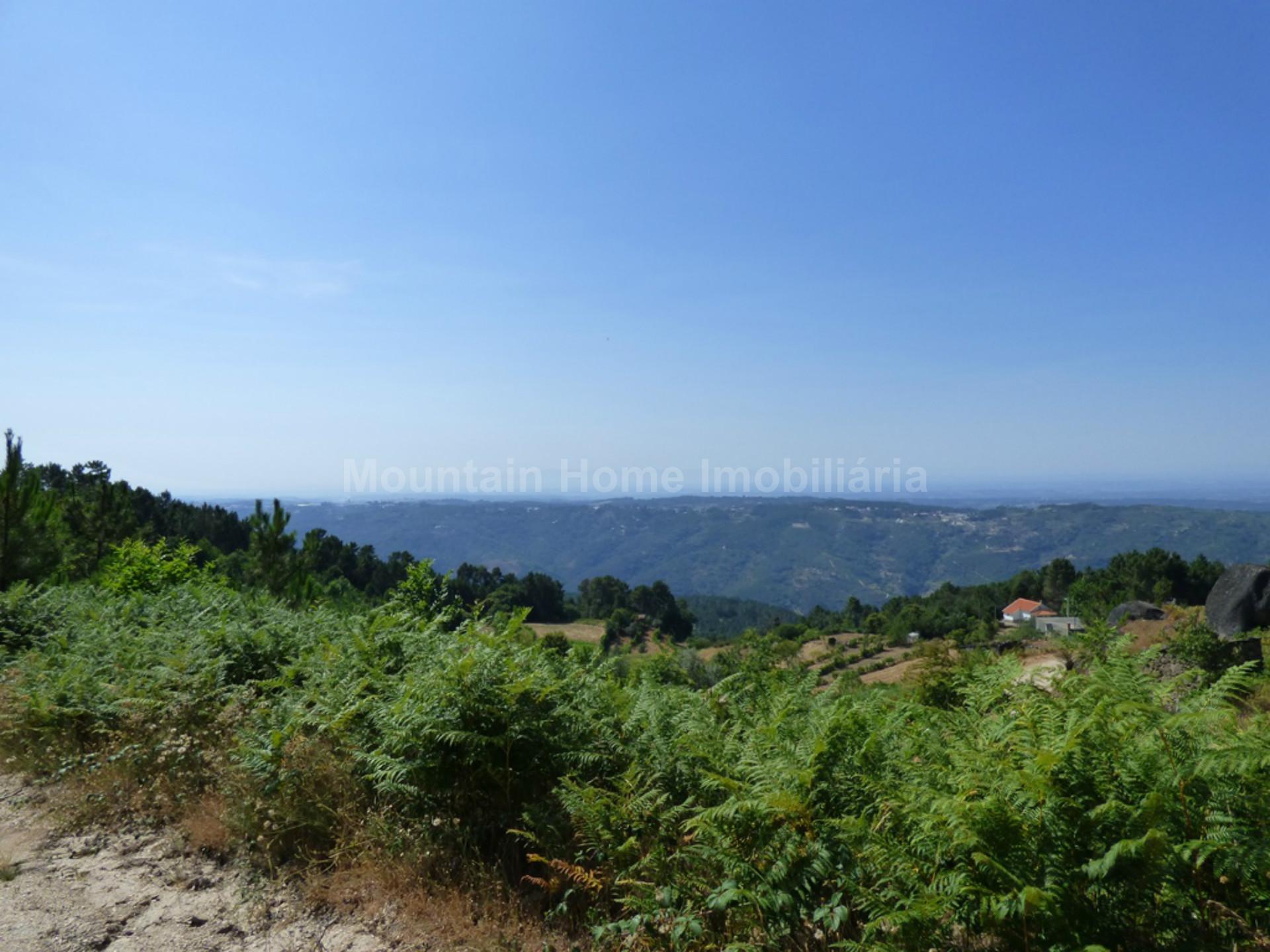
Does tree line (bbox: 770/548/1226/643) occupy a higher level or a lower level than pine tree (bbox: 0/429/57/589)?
lower

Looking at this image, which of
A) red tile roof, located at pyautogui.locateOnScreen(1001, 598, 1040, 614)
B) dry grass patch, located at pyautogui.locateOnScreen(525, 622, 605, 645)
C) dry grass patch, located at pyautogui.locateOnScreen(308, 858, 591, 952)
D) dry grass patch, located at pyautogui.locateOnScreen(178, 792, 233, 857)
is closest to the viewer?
dry grass patch, located at pyautogui.locateOnScreen(308, 858, 591, 952)

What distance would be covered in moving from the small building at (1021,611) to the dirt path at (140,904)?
183ft

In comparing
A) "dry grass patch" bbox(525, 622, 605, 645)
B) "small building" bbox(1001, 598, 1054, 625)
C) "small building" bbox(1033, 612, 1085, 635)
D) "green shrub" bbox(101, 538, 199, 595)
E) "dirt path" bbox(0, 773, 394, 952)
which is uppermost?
"green shrub" bbox(101, 538, 199, 595)

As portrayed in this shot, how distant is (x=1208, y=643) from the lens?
12344mm

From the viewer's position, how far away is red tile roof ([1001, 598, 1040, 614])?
57.8 m

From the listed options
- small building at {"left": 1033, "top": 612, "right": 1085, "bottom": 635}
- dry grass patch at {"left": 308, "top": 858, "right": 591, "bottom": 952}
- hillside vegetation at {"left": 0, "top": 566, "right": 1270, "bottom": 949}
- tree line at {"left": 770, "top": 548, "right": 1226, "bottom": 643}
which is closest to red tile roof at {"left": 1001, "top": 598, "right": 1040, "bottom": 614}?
tree line at {"left": 770, "top": 548, "right": 1226, "bottom": 643}

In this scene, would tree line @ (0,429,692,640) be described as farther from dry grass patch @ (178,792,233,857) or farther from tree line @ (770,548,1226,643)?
tree line @ (770,548,1226,643)

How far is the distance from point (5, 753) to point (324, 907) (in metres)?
4.00

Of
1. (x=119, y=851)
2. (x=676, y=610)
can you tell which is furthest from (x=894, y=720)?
(x=676, y=610)

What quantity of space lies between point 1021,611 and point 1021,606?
1.43 metres

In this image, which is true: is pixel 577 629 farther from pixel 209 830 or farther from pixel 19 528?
pixel 209 830

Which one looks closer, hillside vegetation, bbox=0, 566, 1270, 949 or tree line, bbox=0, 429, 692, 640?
hillside vegetation, bbox=0, 566, 1270, 949

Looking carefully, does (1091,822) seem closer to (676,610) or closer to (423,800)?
(423,800)

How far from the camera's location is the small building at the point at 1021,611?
53.5m
